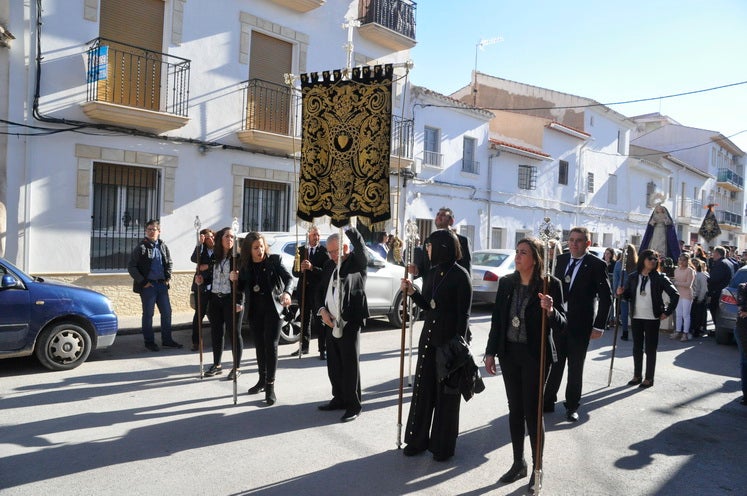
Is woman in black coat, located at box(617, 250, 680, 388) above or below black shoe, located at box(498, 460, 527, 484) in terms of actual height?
above

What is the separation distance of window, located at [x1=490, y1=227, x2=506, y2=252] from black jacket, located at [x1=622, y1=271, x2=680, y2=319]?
49.7 ft

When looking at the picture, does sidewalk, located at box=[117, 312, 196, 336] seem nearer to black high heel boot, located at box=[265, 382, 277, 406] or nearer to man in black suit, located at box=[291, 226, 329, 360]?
man in black suit, located at box=[291, 226, 329, 360]

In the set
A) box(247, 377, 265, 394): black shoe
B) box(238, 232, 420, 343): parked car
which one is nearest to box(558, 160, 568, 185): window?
box(238, 232, 420, 343): parked car

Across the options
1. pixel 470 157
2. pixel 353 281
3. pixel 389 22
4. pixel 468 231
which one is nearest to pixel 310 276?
pixel 353 281

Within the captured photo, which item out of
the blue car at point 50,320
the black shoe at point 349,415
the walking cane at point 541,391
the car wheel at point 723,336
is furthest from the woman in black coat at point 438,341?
the car wheel at point 723,336

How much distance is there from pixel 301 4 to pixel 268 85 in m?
2.14

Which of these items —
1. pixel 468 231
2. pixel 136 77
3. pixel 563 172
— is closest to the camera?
pixel 136 77

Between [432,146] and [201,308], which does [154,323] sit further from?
[432,146]

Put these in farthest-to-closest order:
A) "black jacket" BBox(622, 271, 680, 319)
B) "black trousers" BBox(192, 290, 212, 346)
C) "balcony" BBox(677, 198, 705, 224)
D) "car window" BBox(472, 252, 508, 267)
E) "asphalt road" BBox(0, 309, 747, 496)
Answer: "balcony" BBox(677, 198, 705, 224) < "car window" BBox(472, 252, 508, 267) < "black trousers" BBox(192, 290, 212, 346) < "black jacket" BBox(622, 271, 680, 319) < "asphalt road" BBox(0, 309, 747, 496)

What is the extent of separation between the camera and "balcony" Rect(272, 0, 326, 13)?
1441 centimetres

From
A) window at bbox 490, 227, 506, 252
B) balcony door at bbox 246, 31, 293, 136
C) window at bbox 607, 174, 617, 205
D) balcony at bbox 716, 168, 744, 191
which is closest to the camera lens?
balcony door at bbox 246, 31, 293, 136

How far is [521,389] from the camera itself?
4.49m

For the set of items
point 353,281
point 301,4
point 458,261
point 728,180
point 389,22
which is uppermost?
point 389,22

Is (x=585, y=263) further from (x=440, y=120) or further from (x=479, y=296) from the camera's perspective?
(x=440, y=120)
